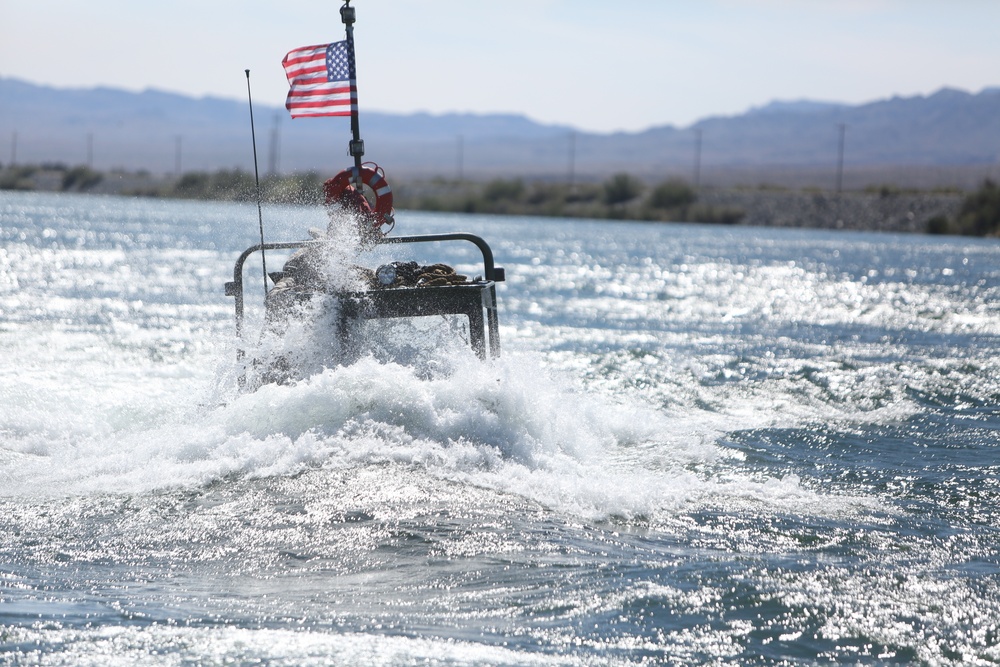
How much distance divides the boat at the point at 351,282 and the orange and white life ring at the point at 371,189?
0.01 m

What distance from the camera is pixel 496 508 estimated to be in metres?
8.56

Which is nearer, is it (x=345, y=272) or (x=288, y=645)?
(x=288, y=645)

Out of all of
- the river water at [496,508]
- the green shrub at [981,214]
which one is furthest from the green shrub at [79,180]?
the river water at [496,508]

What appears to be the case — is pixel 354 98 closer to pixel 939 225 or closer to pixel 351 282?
pixel 351 282

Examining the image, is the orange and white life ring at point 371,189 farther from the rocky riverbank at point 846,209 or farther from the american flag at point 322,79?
the rocky riverbank at point 846,209

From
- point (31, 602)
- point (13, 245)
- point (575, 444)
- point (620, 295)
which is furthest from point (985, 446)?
point (13, 245)

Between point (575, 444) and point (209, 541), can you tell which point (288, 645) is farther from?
point (575, 444)

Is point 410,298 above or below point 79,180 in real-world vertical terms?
above

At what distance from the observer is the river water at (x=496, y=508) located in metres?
6.43

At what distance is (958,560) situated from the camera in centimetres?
786

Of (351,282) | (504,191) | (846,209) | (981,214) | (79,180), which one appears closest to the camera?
(351,282)

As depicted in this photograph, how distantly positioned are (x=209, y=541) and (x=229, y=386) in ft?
12.4

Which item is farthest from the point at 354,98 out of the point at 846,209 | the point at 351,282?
the point at 846,209

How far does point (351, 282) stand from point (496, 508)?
346 cm
